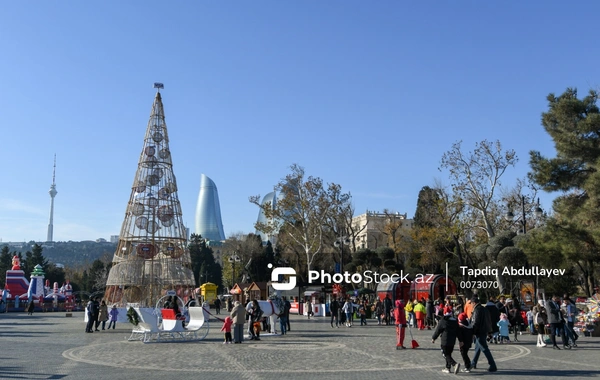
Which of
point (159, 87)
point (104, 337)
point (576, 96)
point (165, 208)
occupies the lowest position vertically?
point (104, 337)

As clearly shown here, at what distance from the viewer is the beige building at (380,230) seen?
67500mm

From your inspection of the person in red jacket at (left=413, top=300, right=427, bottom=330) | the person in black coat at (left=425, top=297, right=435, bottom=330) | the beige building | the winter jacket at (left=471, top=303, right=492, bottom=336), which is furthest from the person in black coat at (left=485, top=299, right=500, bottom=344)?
the beige building

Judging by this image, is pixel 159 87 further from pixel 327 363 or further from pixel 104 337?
pixel 327 363

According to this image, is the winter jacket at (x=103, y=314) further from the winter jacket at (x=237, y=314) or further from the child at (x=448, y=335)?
the child at (x=448, y=335)

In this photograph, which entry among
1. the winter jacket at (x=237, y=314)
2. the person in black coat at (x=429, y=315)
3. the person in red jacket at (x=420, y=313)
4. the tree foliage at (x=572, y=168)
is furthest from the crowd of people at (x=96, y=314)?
the tree foliage at (x=572, y=168)

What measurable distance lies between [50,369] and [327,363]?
5971mm

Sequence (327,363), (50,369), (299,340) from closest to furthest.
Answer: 1. (50,369)
2. (327,363)
3. (299,340)

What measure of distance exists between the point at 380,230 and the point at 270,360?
63.6m

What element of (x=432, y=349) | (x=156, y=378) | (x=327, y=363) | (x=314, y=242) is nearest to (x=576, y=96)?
(x=432, y=349)

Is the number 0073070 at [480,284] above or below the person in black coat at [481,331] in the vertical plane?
above

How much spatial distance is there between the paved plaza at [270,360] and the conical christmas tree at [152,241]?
1487 cm

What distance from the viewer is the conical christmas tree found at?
35.3m

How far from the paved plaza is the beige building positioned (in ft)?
124

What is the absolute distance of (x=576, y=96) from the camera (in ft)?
82.2
